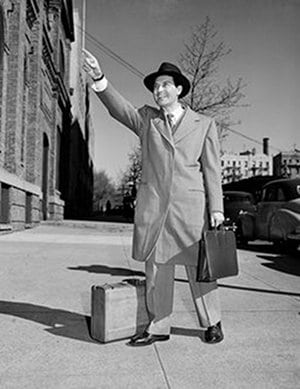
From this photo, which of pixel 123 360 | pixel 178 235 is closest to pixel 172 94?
pixel 178 235

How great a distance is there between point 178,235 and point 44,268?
15.5ft

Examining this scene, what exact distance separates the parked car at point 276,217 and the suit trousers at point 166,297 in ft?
18.6

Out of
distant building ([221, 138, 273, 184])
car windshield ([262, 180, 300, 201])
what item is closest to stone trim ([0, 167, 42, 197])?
car windshield ([262, 180, 300, 201])

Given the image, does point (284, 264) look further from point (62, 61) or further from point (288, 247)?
point (62, 61)

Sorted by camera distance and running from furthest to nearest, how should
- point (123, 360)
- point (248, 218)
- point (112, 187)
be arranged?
point (112, 187), point (248, 218), point (123, 360)

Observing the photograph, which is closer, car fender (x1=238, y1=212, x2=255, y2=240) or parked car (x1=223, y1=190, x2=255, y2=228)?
car fender (x1=238, y1=212, x2=255, y2=240)

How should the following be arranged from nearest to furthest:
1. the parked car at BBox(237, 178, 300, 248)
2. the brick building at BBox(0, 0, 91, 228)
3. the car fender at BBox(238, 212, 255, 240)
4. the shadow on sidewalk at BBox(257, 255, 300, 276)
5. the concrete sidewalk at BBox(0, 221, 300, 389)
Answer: the concrete sidewalk at BBox(0, 221, 300, 389) < the shadow on sidewalk at BBox(257, 255, 300, 276) < the parked car at BBox(237, 178, 300, 248) < the car fender at BBox(238, 212, 255, 240) < the brick building at BBox(0, 0, 91, 228)

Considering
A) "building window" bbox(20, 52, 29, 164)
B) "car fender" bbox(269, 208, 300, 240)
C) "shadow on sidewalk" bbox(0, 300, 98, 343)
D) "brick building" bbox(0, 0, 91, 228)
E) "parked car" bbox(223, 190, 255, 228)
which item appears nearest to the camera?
"shadow on sidewalk" bbox(0, 300, 98, 343)

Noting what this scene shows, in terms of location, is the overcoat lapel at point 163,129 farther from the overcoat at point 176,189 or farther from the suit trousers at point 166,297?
the suit trousers at point 166,297

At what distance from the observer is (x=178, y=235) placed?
142 inches

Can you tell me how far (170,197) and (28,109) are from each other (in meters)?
16.6

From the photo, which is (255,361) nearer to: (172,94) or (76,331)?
(76,331)

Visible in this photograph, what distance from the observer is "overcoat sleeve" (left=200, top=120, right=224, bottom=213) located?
365cm

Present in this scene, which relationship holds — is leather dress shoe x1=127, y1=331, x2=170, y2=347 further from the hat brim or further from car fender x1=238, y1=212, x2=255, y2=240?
car fender x1=238, y1=212, x2=255, y2=240
